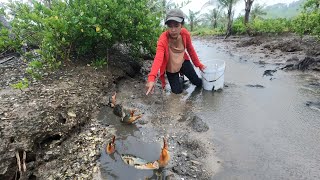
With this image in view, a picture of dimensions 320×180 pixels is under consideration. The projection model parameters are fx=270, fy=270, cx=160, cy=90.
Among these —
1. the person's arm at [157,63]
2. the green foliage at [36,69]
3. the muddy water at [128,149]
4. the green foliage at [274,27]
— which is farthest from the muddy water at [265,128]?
the green foliage at [274,27]

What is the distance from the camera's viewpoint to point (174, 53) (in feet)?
18.7

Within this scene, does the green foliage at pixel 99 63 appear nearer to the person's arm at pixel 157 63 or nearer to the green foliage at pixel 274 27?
the person's arm at pixel 157 63

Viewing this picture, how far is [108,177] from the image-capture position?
3143mm

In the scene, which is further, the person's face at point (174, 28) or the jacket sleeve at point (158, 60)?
the person's face at point (174, 28)

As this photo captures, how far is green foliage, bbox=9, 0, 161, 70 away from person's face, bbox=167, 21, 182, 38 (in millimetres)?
1013

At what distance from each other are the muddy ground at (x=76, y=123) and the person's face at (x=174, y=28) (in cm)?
136

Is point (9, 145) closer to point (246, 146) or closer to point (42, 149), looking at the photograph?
point (42, 149)

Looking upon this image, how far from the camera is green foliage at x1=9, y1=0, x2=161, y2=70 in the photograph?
18.0ft

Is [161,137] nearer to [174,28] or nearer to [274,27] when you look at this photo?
[174,28]

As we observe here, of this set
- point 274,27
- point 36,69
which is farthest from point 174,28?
point 274,27

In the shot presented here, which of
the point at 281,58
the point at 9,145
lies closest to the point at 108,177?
the point at 9,145

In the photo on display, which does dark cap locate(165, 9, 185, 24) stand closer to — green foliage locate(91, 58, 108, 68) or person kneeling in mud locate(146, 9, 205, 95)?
person kneeling in mud locate(146, 9, 205, 95)

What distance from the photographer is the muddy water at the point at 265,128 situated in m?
3.29

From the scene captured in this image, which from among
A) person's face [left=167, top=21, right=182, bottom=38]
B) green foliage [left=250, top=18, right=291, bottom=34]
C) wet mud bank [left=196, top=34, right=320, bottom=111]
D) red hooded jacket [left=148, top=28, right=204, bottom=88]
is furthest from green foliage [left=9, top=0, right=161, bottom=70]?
green foliage [left=250, top=18, right=291, bottom=34]
